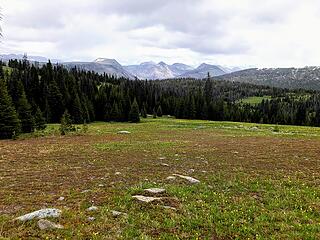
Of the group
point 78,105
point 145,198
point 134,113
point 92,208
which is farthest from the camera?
point 134,113

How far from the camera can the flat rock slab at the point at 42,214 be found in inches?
458

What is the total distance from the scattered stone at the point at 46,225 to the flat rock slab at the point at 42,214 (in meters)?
0.60

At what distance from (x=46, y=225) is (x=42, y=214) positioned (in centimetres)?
107

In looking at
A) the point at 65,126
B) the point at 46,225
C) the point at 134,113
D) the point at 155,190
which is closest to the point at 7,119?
the point at 65,126

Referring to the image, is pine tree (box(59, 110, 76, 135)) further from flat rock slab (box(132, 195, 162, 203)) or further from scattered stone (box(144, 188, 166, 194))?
flat rock slab (box(132, 195, 162, 203))

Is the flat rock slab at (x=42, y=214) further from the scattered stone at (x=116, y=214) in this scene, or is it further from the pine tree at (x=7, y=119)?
the pine tree at (x=7, y=119)

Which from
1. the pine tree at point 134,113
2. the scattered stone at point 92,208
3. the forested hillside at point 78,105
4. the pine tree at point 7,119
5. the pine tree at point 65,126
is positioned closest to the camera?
the scattered stone at point 92,208

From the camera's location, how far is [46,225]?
36.1ft

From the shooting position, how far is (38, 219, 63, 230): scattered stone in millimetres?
10875

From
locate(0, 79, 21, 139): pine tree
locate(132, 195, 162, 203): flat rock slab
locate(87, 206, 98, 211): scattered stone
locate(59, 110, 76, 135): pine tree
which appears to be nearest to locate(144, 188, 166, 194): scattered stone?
locate(132, 195, 162, 203): flat rock slab

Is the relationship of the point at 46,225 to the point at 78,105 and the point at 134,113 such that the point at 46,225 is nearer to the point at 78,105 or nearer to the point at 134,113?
the point at 78,105

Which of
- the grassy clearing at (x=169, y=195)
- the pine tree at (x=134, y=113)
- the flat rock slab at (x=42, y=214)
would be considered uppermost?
the flat rock slab at (x=42, y=214)

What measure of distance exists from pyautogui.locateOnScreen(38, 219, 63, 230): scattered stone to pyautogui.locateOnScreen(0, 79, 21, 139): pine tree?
42.4 metres

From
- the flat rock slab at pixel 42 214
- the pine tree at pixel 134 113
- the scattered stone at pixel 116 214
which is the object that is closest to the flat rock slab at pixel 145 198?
the scattered stone at pixel 116 214
